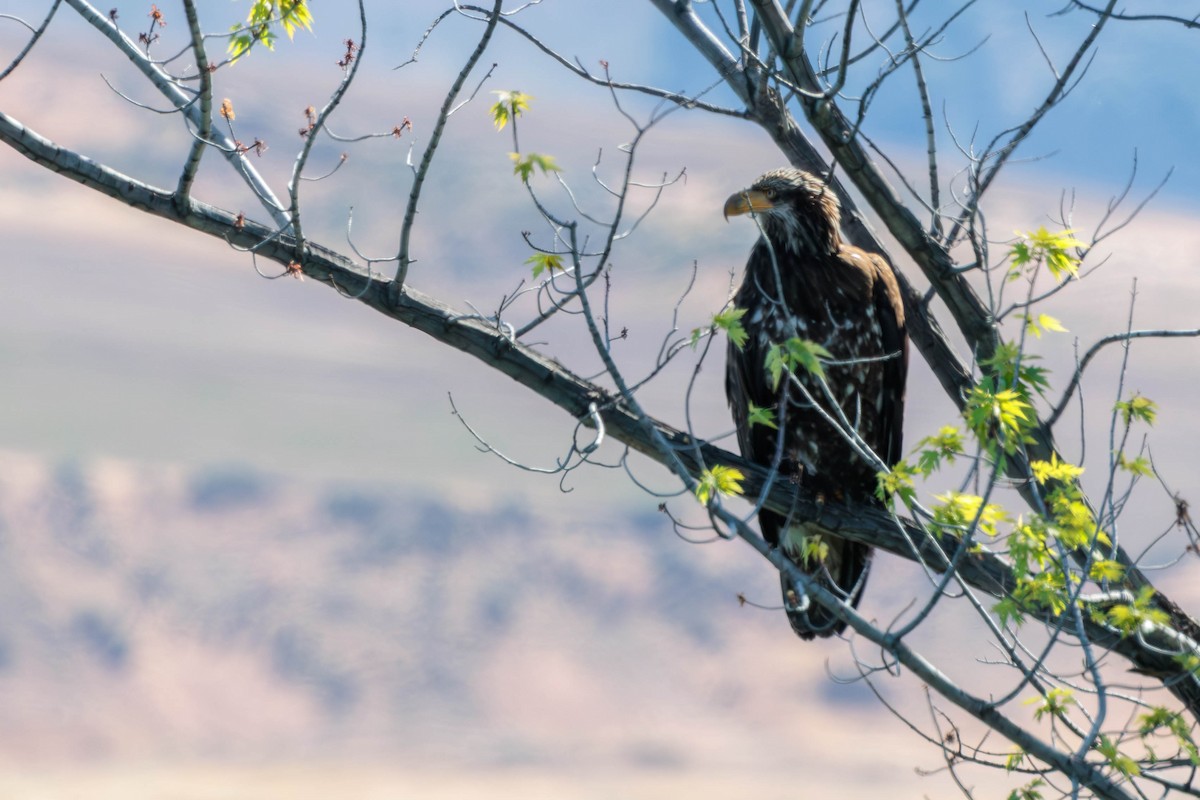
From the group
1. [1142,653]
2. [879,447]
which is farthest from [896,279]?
[1142,653]

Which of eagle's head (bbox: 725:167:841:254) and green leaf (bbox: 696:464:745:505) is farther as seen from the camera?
eagle's head (bbox: 725:167:841:254)

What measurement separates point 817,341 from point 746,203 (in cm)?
84

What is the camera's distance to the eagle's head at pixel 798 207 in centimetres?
559

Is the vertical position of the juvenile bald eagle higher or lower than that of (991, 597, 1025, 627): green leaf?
higher

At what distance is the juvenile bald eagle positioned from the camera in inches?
210

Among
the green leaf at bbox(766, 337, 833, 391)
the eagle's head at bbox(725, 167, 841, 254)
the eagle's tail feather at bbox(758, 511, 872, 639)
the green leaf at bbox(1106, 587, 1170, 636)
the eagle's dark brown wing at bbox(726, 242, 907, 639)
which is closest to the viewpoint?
the green leaf at bbox(766, 337, 833, 391)

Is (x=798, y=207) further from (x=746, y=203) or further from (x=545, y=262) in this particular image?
(x=545, y=262)

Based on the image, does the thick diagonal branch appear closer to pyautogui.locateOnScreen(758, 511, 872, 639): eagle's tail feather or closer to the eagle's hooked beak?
pyautogui.locateOnScreen(758, 511, 872, 639): eagle's tail feather

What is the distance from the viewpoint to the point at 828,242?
5.58 m

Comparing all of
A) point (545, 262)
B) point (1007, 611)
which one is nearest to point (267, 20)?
point (545, 262)

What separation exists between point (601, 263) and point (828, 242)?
2.12 metres

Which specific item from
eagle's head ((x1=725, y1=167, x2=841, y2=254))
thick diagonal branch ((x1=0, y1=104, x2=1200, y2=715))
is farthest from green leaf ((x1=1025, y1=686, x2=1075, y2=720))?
eagle's head ((x1=725, y1=167, x2=841, y2=254))

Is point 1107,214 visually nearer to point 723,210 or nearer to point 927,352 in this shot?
point 927,352

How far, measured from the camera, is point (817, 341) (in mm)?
5281
